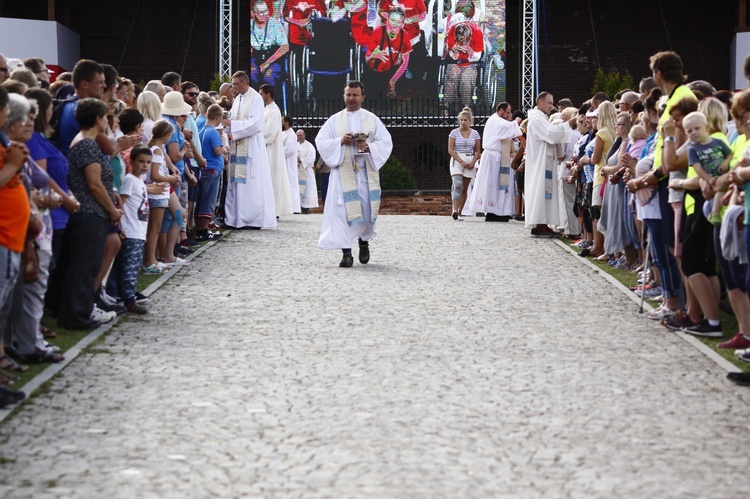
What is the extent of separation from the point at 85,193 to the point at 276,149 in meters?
11.6

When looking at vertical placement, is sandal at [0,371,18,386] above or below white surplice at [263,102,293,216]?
below

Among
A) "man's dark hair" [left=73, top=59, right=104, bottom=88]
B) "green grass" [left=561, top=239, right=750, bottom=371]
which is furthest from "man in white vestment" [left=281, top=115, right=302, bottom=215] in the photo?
"man's dark hair" [left=73, top=59, right=104, bottom=88]

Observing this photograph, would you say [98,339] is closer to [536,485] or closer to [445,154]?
[536,485]

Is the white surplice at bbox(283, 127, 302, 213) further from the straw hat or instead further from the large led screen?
the straw hat

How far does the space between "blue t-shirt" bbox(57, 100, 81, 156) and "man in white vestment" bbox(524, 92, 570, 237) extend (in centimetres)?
980

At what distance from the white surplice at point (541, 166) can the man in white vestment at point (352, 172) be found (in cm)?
421

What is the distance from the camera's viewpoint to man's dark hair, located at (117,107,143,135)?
10.7 m

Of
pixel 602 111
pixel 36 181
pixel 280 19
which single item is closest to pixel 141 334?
pixel 36 181

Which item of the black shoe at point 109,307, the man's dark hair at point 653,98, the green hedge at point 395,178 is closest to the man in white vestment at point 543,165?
the man's dark hair at point 653,98

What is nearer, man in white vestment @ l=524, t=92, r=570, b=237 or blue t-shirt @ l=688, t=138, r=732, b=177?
blue t-shirt @ l=688, t=138, r=732, b=177

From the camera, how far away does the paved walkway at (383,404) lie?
18.4ft

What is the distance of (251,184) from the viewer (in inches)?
755

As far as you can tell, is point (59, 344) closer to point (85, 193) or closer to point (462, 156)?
point (85, 193)

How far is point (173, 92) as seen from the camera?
14.2 meters
